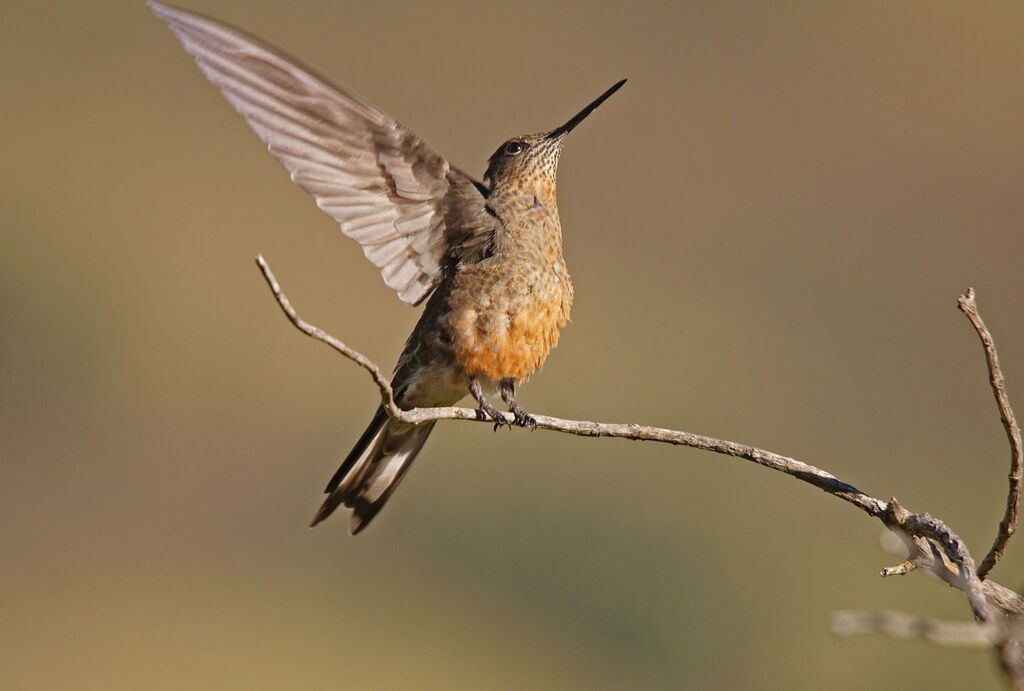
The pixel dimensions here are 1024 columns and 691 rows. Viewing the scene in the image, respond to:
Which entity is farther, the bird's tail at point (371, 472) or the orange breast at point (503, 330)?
the bird's tail at point (371, 472)

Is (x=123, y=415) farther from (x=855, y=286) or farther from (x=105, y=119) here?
(x=855, y=286)

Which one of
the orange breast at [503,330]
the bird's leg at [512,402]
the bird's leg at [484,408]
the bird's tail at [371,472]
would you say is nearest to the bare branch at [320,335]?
the bird's leg at [484,408]

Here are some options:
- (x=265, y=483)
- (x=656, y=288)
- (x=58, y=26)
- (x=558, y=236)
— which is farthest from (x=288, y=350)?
(x=558, y=236)

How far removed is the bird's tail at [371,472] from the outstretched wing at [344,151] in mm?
491

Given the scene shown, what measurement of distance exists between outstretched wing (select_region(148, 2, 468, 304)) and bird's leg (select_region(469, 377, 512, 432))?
1.05 feet

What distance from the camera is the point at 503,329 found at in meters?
3.52

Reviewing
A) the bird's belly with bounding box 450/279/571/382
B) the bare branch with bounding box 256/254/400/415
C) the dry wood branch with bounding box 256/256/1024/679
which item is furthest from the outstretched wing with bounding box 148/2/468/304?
the dry wood branch with bounding box 256/256/1024/679

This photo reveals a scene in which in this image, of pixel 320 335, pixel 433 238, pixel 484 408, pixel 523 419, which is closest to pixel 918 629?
pixel 320 335

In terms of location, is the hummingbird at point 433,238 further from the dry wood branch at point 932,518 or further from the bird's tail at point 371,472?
the dry wood branch at point 932,518

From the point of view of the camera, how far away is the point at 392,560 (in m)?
9.39

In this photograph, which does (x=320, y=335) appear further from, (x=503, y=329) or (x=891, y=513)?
(x=503, y=329)

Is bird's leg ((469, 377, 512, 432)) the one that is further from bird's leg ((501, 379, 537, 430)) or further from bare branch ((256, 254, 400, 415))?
bare branch ((256, 254, 400, 415))

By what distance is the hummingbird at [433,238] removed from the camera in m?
3.28

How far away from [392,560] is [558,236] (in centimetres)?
611
